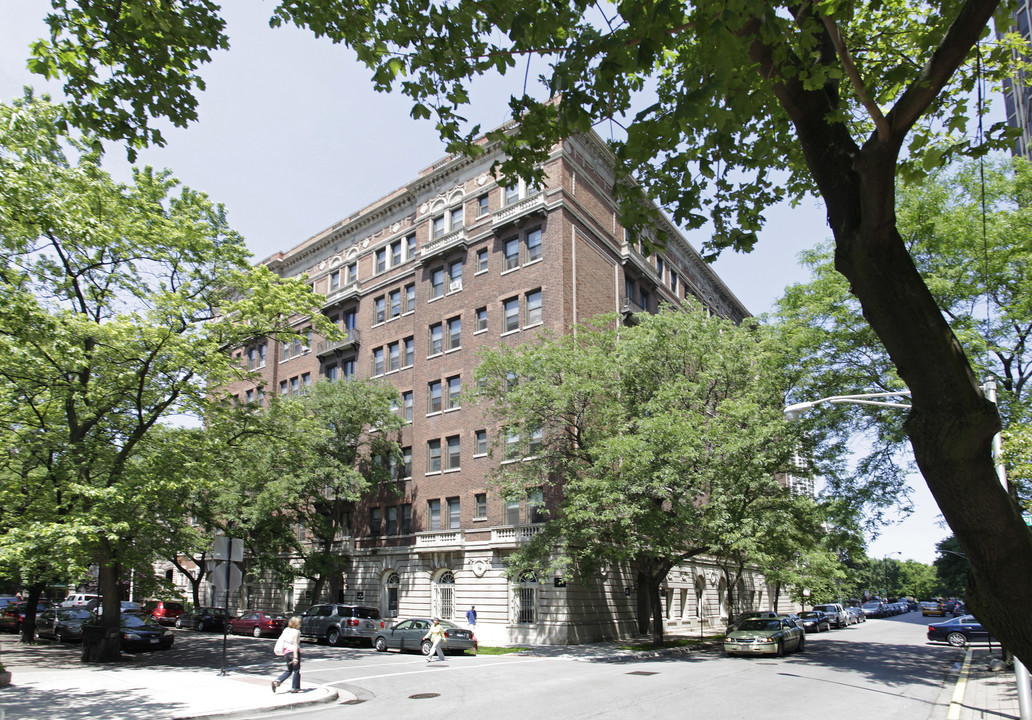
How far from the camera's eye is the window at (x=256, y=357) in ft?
180

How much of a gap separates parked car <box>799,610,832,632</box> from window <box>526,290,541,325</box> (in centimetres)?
2516

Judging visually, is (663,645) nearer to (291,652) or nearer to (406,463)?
(406,463)

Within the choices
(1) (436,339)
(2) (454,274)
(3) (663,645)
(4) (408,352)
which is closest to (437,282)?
(2) (454,274)

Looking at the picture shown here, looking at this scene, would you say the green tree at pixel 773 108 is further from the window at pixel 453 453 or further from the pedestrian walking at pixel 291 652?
the window at pixel 453 453

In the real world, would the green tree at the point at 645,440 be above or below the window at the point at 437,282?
below

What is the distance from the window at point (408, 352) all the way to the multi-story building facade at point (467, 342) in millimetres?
136

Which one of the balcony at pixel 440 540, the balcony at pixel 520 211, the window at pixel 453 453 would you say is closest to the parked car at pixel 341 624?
the balcony at pixel 440 540

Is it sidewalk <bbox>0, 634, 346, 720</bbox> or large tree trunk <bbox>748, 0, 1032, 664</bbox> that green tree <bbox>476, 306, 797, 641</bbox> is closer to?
sidewalk <bbox>0, 634, 346, 720</bbox>

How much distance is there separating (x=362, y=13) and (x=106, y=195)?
17447 millimetres

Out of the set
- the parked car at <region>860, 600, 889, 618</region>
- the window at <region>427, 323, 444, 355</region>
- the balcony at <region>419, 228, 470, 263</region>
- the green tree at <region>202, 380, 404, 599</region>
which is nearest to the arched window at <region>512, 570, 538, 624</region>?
the green tree at <region>202, 380, 404, 599</region>

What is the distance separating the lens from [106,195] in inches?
822

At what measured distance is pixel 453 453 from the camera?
3875 centimetres

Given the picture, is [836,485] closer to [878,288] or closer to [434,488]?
[434,488]

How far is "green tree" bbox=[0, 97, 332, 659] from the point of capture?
715 inches
